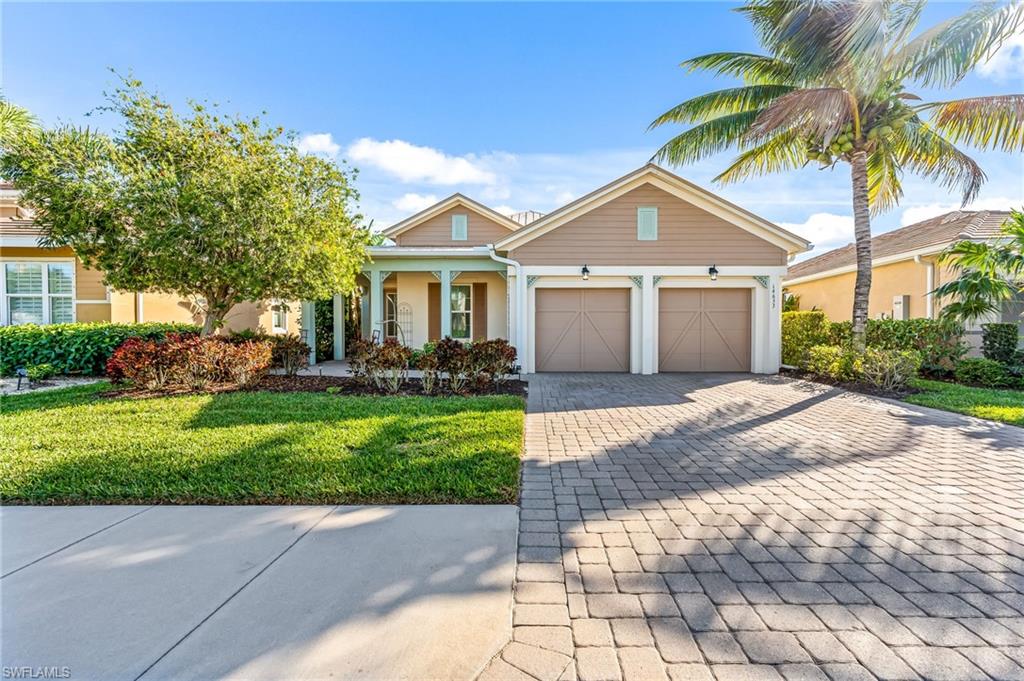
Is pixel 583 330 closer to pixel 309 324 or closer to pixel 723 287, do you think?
pixel 723 287

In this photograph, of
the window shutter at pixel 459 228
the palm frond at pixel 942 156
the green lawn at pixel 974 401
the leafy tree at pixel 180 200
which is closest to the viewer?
the green lawn at pixel 974 401

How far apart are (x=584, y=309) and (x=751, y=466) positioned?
25.1 feet

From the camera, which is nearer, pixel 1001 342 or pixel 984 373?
pixel 984 373

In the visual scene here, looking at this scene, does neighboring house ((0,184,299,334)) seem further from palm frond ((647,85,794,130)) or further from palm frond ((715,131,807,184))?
palm frond ((715,131,807,184))

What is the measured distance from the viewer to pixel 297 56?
382 inches

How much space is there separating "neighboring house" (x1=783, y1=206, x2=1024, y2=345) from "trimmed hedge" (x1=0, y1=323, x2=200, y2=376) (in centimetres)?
2042

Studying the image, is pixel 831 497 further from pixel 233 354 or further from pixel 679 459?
pixel 233 354

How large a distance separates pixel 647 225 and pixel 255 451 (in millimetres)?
10260

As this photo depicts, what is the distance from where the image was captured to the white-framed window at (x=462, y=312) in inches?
575

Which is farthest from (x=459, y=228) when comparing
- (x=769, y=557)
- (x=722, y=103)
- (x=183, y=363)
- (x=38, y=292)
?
(x=769, y=557)

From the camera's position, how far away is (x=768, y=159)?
11500 mm

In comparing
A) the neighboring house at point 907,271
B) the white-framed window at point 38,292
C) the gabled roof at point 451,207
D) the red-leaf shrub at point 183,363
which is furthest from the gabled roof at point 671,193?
the white-framed window at point 38,292

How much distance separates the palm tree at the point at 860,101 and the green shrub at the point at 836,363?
452 mm

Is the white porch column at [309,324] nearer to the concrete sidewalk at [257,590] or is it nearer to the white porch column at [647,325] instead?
the white porch column at [647,325]
